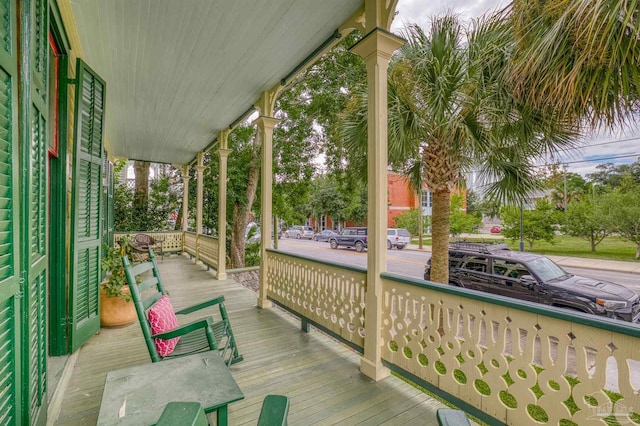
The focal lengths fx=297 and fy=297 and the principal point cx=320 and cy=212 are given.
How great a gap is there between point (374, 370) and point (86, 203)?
3147 millimetres

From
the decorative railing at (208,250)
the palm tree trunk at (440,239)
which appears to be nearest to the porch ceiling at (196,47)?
the palm tree trunk at (440,239)

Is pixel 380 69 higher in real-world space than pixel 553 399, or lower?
higher

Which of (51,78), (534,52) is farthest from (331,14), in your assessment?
(51,78)

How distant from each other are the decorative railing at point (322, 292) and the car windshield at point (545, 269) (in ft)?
11.1

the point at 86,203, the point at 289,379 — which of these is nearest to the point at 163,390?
the point at 289,379

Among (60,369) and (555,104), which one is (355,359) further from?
(555,104)

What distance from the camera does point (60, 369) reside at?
8.00 feet

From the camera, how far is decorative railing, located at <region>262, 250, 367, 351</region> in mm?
2816

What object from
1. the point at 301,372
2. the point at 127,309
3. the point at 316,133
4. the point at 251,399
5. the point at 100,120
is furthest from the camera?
the point at 316,133

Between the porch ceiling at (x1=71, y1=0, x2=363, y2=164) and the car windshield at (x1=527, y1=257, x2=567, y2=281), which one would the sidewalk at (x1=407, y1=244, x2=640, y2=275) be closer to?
the car windshield at (x1=527, y1=257, x2=567, y2=281)

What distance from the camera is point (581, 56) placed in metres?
2.25

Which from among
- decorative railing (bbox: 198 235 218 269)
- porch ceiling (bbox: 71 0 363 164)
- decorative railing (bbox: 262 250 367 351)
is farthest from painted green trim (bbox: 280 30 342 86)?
decorative railing (bbox: 198 235 218 269)

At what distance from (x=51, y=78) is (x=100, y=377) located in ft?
8.57

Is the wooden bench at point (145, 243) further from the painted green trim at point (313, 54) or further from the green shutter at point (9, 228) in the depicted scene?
the green shutter at point (9, 228)
